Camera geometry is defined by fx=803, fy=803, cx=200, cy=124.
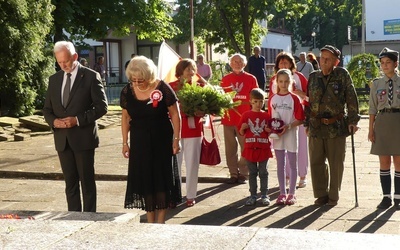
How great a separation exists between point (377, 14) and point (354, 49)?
11.6 meters

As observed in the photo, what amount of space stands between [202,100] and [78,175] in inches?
70.2

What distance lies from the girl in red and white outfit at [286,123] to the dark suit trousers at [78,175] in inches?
92.4

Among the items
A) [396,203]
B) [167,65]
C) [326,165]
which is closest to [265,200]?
[326,165]

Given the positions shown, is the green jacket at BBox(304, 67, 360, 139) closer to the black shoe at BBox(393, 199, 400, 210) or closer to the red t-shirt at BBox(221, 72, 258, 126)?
the black shoe at BBox(393, 199, 400, 210)

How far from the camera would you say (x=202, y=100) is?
906 cm

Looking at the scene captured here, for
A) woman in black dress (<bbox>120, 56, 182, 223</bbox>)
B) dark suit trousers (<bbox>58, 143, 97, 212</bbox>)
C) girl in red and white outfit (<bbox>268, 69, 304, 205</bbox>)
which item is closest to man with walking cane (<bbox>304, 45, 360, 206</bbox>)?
girl in red and white outfit (<bbox>268, 69, 304, 205</bbox>)

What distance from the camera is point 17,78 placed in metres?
20.8

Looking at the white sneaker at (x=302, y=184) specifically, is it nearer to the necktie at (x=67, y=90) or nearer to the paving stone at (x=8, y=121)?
the necktie at (x=67, y=90)

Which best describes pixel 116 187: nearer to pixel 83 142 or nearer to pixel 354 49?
pixel 83 142

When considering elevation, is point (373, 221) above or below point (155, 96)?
below

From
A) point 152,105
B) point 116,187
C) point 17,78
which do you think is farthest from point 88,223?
point 17,78

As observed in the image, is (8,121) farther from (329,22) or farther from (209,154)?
(329,22)

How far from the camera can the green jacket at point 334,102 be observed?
891 cm

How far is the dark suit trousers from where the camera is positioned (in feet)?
26.1
